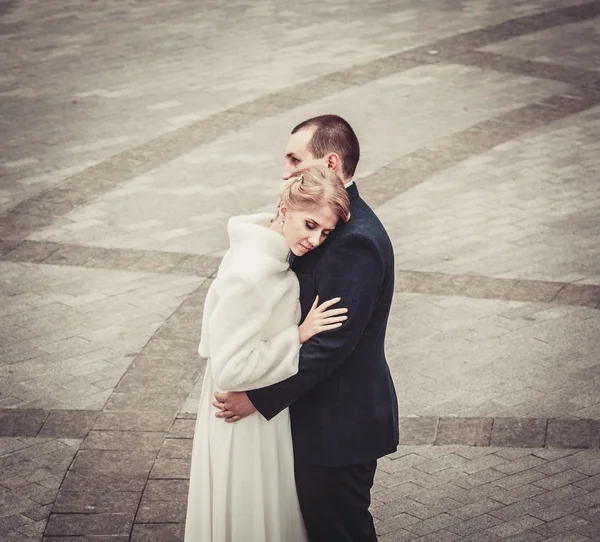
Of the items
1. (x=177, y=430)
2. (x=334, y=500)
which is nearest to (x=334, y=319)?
(x=334, y=500)

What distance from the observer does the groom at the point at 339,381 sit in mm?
3820

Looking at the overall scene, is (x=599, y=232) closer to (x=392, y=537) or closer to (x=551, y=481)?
(x=551, y=481)

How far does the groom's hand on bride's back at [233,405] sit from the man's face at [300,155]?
2.67 ft

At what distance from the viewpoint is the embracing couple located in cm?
378

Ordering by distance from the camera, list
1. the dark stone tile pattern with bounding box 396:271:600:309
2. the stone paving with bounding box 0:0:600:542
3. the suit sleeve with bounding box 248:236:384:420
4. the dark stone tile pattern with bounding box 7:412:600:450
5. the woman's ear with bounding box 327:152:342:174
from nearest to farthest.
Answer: the suit sleeve with bounding box 248:236:384:420
the woman's ear with bounding box 327:152:342:174
the stone paving with bounding box 0:0:600:542
the dark stone tile pattern with bounding box 7:412:600:450
the dark stone tile pattern with bounding box 396:271:600:309

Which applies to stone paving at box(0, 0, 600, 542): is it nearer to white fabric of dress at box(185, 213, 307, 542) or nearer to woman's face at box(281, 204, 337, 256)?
white fabric of dress at box(185, 213, 307, 542)

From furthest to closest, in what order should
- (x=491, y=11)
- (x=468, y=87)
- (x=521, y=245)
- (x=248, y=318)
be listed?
1. (x=491, y=11)
2. (x=468, y=87)
3. (x=521, y=245)
4. (x=248, y=318)

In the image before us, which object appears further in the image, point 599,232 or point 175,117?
point 175,117

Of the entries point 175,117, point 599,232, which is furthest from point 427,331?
point 175,117

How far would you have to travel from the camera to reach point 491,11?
15844 millimetres

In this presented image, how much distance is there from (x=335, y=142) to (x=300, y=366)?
814mm

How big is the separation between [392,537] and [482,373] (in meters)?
A: 1.78

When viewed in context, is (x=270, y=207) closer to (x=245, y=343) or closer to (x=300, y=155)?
(x=300, y=155)

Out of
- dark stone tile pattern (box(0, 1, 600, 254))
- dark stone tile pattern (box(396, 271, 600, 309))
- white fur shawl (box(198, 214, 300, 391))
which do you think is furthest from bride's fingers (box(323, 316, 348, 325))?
dark stone tile pattern (box(0, 1, 600, 254))
